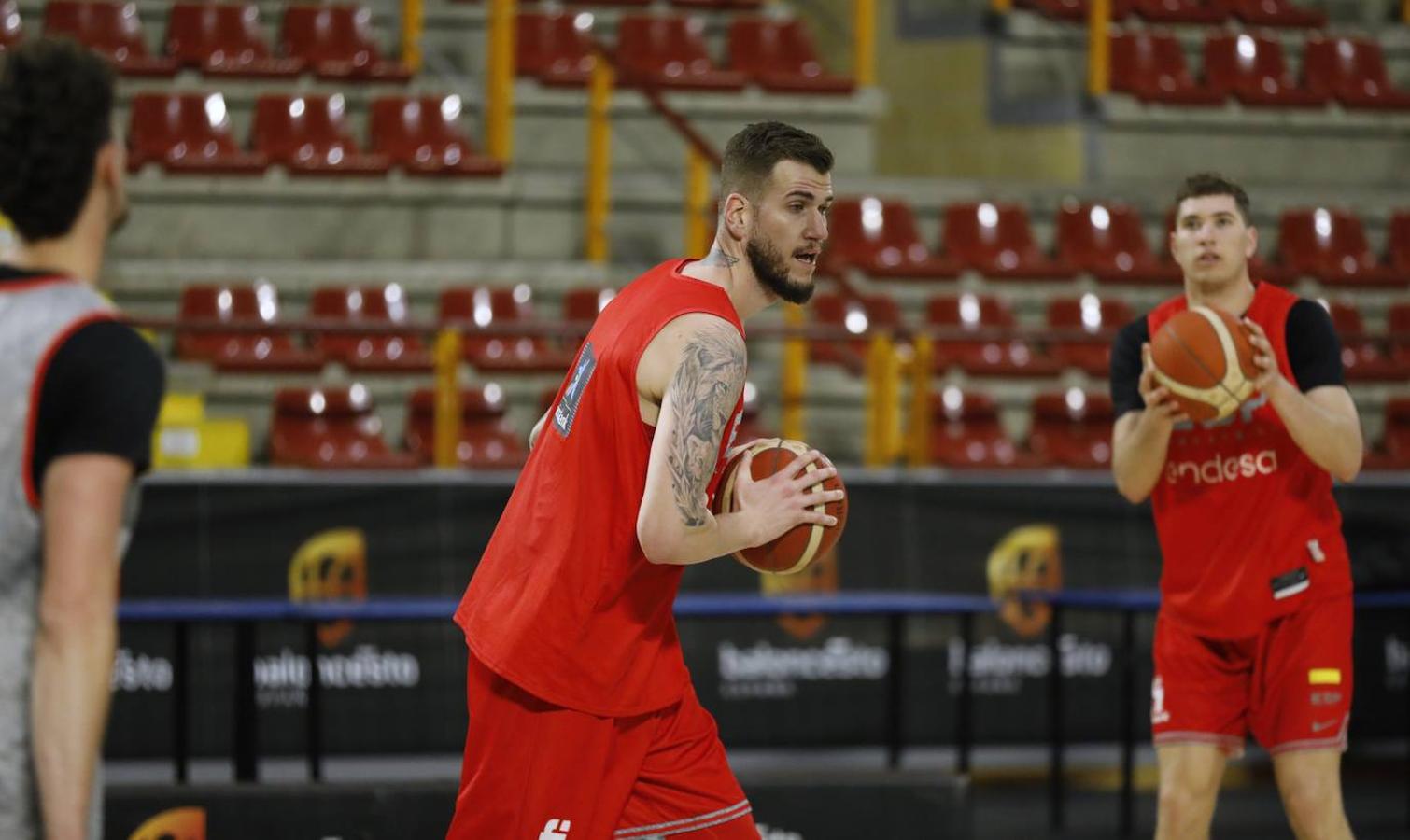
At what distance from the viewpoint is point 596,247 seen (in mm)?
11547

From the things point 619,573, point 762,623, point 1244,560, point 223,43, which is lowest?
point 762,623

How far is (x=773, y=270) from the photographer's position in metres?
3.44

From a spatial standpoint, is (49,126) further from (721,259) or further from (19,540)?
(721,259)

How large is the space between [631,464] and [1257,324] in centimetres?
191

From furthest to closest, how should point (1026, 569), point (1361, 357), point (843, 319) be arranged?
point (1361, 357), point (843, 319), point (1026, 569)

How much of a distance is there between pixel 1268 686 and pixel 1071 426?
5.77 meters

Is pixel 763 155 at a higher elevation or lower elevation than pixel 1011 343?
higher

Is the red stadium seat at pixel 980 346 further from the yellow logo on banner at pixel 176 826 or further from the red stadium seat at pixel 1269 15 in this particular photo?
the yellow logo on banner at pixel 176 826

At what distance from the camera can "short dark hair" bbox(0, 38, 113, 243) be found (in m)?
2.27

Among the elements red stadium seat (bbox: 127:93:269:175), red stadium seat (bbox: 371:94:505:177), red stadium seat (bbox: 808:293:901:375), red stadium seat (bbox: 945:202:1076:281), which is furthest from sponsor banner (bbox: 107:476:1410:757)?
red stadium seat (bbox: 371:94:505:177)

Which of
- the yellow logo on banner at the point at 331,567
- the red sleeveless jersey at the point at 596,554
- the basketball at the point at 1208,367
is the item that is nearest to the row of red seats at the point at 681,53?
the yellow logo on banner at the point at 331,567

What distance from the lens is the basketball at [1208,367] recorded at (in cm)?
436

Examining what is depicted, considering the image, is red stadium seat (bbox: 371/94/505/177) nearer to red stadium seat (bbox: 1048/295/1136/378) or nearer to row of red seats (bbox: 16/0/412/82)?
row of red seats (bbox: 16/0/412/82)

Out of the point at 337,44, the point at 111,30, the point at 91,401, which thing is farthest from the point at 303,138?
the point at 91,401
